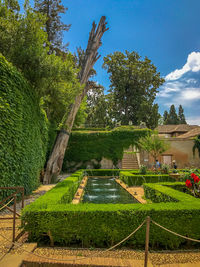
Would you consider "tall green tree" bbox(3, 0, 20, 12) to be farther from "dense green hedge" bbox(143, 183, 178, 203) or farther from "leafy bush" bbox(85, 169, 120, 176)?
"leafy bush" bbox(85, 169, 120, 176)

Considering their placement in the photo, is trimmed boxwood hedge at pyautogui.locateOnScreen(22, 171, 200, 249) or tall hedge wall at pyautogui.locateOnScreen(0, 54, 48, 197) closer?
trimmed boxwood hedge at pyautogui.locateOnScreen(22, 171, 200, 249)

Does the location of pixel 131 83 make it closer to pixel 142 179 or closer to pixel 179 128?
pixel 179 128

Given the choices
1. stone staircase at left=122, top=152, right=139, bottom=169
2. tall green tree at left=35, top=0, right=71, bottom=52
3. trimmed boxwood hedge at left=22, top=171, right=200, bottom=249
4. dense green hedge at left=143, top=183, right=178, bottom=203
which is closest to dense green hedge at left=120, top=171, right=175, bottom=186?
dense green hedge at left=143, top=183, right=178, bottom=203

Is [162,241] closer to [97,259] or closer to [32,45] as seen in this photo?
[97,259]

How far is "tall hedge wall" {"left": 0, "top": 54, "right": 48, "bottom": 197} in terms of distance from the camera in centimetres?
593

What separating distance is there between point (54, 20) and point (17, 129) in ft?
53.3

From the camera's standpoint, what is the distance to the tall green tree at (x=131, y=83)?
31.7m

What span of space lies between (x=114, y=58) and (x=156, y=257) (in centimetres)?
3462

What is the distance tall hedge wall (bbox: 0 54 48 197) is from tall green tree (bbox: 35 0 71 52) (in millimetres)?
12366

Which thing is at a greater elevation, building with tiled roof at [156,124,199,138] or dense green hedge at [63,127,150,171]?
building with tiled roof at [156,124,199,138]

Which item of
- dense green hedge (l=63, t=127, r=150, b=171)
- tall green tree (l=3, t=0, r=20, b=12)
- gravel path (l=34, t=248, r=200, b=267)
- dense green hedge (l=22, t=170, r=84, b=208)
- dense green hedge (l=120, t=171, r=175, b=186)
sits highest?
tall green tree (l=3, t=0, r=20, b=12)

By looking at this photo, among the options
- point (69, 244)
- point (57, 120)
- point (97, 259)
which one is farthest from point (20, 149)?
point (57, 120)

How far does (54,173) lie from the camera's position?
12.3 meters

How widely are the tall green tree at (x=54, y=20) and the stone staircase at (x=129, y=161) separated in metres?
14.1
